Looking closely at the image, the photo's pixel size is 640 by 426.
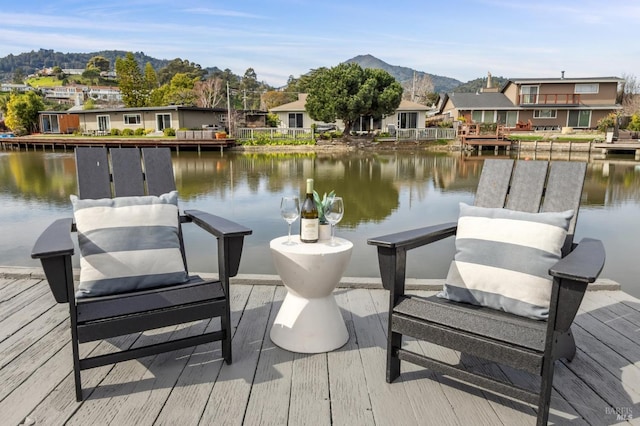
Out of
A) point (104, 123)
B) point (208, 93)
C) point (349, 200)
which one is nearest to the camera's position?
point (349, 200)

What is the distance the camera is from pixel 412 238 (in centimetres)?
178

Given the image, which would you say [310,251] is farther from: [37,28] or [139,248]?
[37,28]

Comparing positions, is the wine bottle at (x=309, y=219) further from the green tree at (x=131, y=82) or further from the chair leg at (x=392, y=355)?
the green tree at (x=131, y=82)

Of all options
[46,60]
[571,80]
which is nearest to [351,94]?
[571,80]

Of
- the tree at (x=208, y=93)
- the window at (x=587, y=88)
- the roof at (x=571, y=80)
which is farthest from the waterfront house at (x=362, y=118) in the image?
the tree at (x=208, y=93)

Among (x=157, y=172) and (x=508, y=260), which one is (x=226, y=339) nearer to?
(x=157, y=172)

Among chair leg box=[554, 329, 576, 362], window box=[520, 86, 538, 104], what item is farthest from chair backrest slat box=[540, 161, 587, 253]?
window box=[520, 86, 538, 104]

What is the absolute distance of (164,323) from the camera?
1.73m

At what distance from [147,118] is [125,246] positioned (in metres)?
27.7

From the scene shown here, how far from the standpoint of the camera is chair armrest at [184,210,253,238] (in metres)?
1.86

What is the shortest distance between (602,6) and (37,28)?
5811cm

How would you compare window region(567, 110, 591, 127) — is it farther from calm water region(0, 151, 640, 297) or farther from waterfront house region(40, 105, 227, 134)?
waterfront house region(40, 105, 227, 134)

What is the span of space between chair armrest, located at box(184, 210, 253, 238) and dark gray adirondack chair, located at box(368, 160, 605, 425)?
57 centimetres

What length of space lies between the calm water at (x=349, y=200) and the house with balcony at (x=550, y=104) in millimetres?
12301
